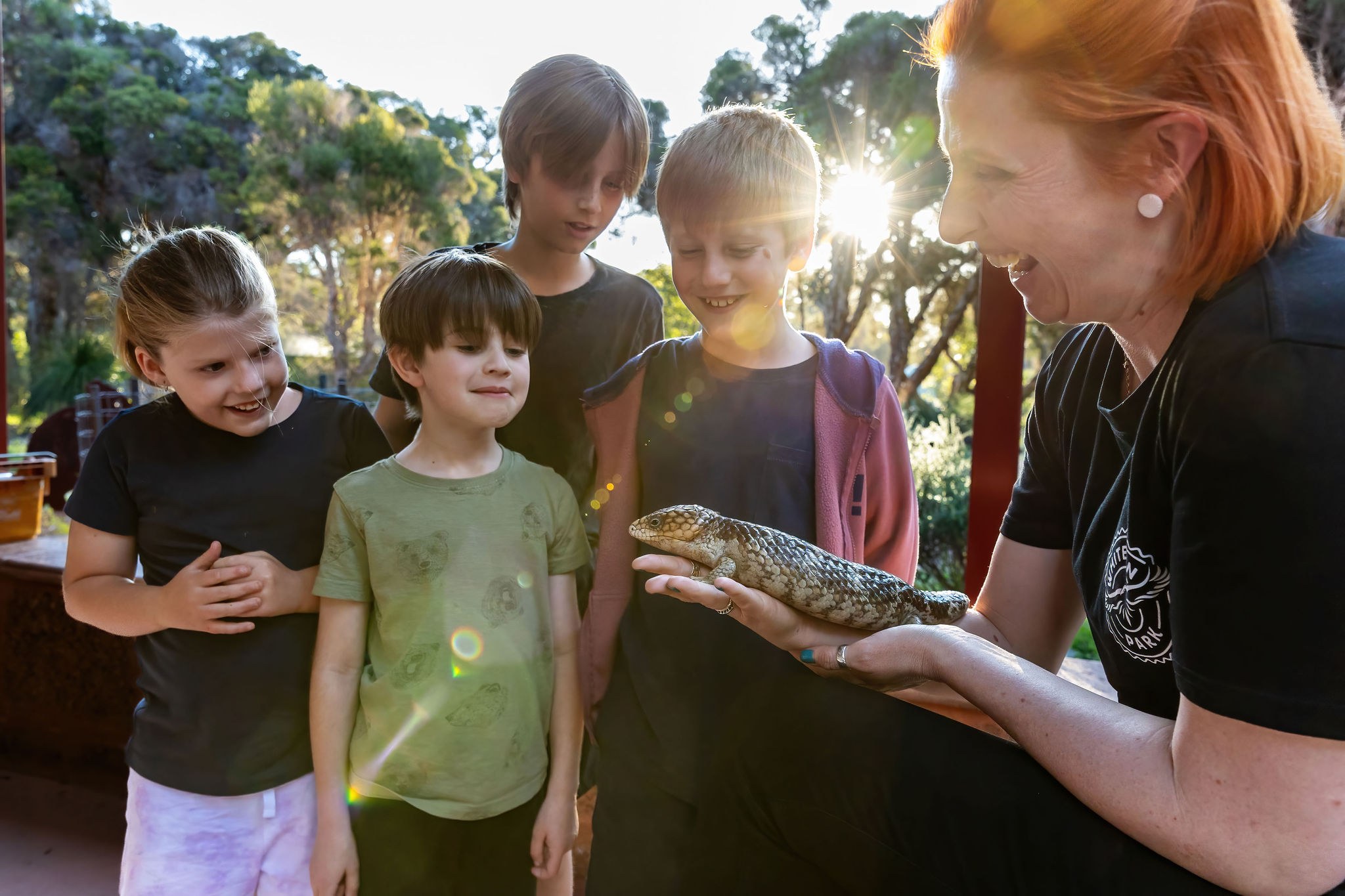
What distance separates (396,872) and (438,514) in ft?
2.79

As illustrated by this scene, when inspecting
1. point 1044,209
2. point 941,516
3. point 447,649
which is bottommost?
point 941,516

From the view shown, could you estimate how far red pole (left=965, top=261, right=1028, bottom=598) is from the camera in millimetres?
3123

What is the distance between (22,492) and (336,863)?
2.96 metres

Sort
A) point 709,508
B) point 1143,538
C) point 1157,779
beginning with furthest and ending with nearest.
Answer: point 709,508, point 1143,538, point 1157,779

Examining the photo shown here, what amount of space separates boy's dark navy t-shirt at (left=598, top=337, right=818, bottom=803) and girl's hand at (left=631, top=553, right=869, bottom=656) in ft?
0.33

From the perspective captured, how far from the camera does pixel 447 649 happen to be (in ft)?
6.14

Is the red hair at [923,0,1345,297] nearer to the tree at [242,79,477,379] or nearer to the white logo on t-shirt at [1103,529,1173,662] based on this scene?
the white logo on t-shirt at [1103,529,1173,662]

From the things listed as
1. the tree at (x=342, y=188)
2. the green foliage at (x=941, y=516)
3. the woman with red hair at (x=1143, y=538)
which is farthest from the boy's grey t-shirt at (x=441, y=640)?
the tree at (x=342, y=188)

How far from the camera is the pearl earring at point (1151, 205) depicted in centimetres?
127

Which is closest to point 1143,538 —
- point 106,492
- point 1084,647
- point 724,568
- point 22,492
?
point 724,568

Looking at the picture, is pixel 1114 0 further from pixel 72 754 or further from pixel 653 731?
pixel 72 754

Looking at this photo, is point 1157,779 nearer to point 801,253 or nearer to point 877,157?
point 801,253

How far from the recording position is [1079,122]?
1.29 m

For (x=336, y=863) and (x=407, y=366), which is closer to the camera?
(x=336, y=863)
